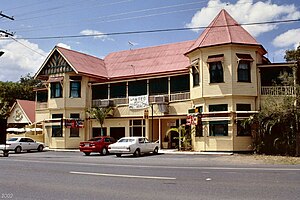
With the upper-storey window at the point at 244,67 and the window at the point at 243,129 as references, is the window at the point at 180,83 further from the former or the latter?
the window at the point at 243,129

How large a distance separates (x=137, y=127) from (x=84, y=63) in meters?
9.28

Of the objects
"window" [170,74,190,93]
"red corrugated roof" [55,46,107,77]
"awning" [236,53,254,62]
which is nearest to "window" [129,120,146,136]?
"window" [170,74,190,93]

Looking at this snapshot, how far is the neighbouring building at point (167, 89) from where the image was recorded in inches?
1065

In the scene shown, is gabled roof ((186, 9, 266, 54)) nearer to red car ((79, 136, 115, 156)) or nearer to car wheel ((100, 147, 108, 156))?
red car ((79, 136, 115, 156))

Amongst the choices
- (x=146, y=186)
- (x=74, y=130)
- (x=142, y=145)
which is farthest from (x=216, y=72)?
(x=146, y=186)

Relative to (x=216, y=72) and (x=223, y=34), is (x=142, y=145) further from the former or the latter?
(x=223, y=34)

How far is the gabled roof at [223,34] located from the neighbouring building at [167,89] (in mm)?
84

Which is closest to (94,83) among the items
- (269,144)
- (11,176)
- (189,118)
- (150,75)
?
(150,75)

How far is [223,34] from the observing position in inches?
1107

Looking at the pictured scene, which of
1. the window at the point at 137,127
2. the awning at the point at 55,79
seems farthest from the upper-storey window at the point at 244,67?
the awning at the point at 55,79

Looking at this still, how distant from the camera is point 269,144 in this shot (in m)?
26.1

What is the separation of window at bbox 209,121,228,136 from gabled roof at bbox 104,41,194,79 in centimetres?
605

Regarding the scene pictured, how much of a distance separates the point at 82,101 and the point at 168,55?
9980 millimetres

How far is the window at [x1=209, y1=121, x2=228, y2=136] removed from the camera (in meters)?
26.8
